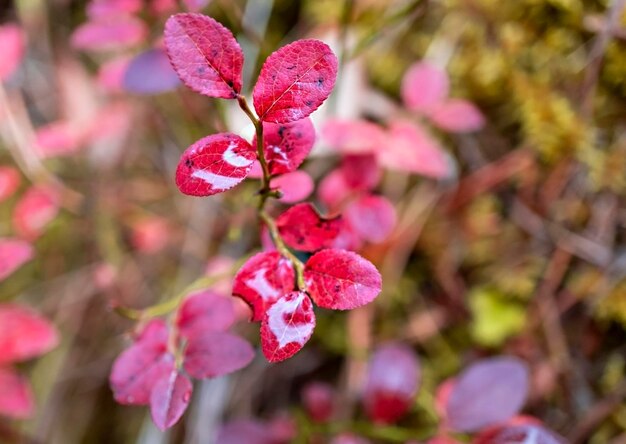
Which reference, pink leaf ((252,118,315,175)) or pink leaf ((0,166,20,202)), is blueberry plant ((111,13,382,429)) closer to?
pink leaf ((252,118,315,175))

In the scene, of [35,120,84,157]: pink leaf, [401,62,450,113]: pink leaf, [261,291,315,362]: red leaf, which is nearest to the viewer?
[261,291,315,362]: red leaf

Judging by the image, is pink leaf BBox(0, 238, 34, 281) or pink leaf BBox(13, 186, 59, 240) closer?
pink leaf BBox(0, 238, 34, 281)

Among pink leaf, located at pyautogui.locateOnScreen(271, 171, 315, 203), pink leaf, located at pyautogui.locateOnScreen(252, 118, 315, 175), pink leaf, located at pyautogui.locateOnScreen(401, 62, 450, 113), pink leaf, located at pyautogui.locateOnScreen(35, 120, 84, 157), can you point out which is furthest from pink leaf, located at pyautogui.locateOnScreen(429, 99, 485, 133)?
pink leaf, located at pyautogui.locateOnScreen(35, 120, 84, 157)

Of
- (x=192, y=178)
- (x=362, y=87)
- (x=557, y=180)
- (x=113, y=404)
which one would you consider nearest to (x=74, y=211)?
(x=113, y=404)

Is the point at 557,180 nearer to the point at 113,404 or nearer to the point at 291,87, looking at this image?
the point at 291,87

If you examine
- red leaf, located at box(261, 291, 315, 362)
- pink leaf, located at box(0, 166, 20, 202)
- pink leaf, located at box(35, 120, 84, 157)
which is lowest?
pink leaf, located at box(0, 166, 20, 202)

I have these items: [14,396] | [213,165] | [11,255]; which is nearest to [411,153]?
[213,165]
